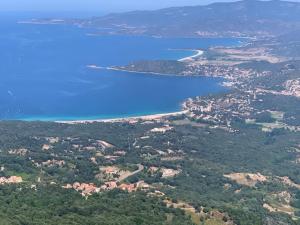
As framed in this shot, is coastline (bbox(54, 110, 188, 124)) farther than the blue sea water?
No

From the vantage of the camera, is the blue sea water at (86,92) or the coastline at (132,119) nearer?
the coastline at (132,119)

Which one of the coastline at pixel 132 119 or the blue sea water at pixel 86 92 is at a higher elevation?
the coastline at pixel 132 119

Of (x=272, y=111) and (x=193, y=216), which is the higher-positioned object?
(x=193, y=216)

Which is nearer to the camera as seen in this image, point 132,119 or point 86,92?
point 132,119

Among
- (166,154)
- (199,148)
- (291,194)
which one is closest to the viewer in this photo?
(291,194)

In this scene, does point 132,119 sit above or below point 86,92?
above

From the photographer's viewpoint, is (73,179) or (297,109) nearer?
(73,179)

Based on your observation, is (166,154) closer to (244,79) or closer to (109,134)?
(109,134)

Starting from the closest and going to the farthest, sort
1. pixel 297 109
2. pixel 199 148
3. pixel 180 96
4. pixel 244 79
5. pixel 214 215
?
1. pixel 214 215
2. pixel 199 148
3. pixel 297 109
4. pixel 180 96
5. pixel 244 79

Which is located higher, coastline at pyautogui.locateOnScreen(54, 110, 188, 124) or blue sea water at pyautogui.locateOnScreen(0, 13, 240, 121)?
coastline at pyautogui.locateOnScreen(54, 110, 188, 124)

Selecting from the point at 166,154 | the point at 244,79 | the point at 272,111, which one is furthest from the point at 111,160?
the point at 244,79
